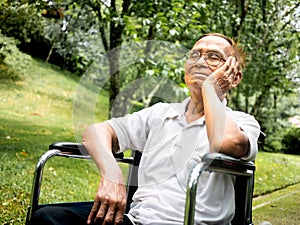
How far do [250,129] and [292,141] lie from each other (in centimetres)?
816

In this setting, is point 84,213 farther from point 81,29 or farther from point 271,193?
point 271,193

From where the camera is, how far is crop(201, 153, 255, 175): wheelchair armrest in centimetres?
122

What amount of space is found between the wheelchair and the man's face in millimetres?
338

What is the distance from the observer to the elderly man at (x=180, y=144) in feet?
4.42

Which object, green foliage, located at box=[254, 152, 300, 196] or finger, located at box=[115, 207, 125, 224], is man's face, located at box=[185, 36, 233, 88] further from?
green foliage, located at box=[254, 152, 300, 196]

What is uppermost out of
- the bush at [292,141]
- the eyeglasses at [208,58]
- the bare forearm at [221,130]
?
the eyeglasses at [208,58]

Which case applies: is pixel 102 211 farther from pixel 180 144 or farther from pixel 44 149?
pixel 44 149

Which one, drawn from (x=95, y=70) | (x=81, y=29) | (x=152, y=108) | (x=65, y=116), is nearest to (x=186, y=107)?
(x=152, y=108)

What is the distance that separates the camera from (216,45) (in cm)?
154

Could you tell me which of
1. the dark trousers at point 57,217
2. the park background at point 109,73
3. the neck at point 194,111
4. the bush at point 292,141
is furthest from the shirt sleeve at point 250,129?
the bush at point 292,141

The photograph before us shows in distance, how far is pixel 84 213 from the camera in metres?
1.43

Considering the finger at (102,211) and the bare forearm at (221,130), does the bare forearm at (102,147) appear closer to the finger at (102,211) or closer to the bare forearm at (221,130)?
the finger at (102,211)

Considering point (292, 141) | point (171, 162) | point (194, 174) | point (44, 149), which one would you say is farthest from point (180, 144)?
point (292, 141)

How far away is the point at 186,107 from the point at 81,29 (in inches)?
101
